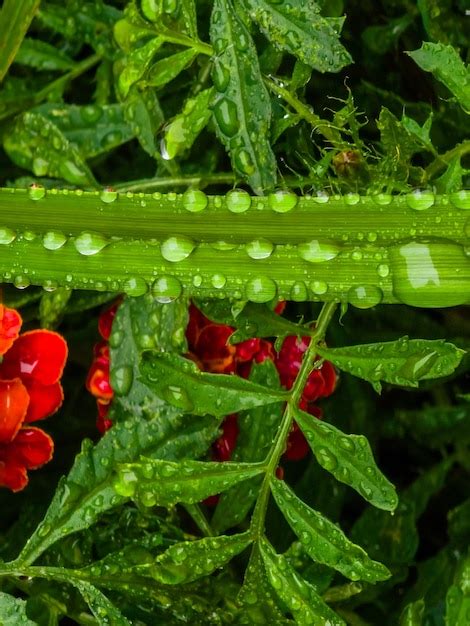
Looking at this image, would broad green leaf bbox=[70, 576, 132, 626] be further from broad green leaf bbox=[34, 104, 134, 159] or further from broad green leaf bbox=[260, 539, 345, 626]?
broad green leaf bbox=[34, 104, 134, 159]

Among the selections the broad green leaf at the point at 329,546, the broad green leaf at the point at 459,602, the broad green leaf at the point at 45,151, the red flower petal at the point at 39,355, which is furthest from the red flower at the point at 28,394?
the broad green leaf at the point at 459,602

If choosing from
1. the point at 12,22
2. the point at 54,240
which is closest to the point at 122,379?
the point at 54,240

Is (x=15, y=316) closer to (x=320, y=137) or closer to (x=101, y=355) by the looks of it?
(x=101, y=355)

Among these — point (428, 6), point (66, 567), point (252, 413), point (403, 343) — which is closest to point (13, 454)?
point (66, 567)

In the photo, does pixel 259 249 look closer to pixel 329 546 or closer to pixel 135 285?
pixel 135 285

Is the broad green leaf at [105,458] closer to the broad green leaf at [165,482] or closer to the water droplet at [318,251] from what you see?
the broad green leaf at [165,482]
